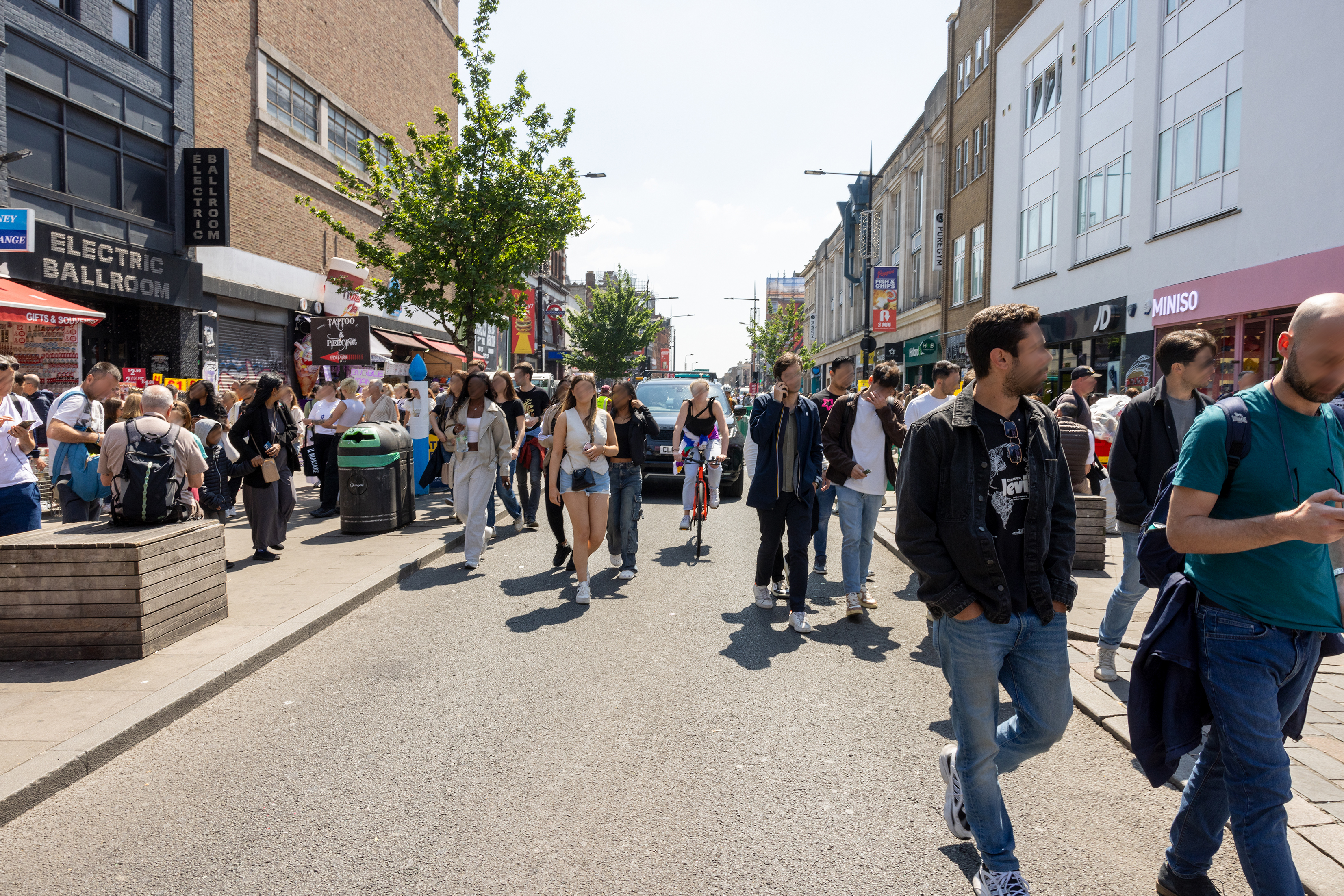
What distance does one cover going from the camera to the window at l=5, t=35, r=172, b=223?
13727 mm

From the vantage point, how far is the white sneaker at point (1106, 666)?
5.02 metres

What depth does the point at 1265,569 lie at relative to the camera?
254 cm

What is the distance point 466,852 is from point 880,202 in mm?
47214

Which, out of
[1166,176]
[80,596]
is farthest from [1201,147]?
[80,596]

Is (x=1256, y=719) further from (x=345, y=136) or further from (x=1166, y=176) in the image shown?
(x=345, y=136)

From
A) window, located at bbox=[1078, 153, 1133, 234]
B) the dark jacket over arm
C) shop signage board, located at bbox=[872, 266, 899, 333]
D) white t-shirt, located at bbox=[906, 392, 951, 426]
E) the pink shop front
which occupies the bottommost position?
the dark jacket over arm

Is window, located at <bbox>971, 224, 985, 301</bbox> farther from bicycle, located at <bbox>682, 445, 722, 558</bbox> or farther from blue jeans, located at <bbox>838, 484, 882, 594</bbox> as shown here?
blue jeans, located at <bbox>838, 484, 882, 594</bbox>

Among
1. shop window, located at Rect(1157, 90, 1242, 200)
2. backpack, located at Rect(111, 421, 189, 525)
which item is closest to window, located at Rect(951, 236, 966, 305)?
shop window, located at Rect(1157, 90, 1242, 200)

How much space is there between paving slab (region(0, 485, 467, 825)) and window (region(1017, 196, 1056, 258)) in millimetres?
21408

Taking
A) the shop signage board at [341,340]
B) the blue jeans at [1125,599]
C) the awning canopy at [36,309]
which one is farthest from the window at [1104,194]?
the awning canopy at [36,309]

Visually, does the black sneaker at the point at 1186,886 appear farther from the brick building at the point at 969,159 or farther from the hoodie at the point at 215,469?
the brick building at the point at 969,159

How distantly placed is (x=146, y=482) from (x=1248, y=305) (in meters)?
16.1

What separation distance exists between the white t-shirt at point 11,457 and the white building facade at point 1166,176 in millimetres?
9300

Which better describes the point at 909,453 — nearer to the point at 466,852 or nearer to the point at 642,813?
the point at 642,813
